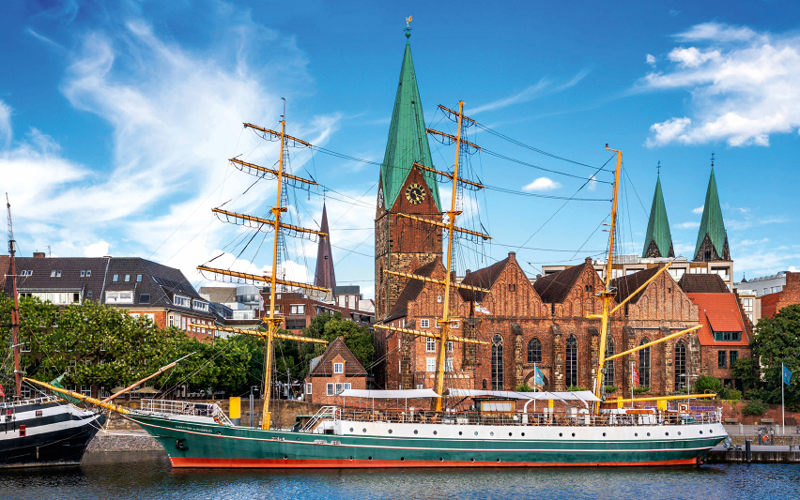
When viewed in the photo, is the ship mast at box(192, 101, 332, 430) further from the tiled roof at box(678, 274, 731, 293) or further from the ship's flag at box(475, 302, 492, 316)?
the tiled roof at box(678, 274, 731, 293)

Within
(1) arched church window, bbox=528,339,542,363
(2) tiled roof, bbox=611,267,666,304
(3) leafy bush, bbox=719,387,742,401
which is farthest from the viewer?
(2) tiled roof, bbox=611,267,666,304

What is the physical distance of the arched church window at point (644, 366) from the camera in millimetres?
80375

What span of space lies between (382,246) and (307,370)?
19.5 m

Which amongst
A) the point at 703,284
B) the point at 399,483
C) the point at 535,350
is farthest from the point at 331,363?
the point at 703,284

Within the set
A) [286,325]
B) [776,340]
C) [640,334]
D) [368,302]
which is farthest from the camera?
[368,302]

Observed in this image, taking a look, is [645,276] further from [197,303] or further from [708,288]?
[197,303]

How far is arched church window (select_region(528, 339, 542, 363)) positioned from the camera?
8006cm

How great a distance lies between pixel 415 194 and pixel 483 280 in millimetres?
14840

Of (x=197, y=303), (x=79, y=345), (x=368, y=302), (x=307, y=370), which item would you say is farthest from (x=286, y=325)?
(x=368, y=302)

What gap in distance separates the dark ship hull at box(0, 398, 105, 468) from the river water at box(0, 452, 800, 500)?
1.62 meters

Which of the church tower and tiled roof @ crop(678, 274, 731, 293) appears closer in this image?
tiled roof @ crop(678, 274, 731, 293)

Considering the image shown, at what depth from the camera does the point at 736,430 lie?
65.4 metres

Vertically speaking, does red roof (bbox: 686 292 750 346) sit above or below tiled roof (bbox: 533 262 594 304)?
below

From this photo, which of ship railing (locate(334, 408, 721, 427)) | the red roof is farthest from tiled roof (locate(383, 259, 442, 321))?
the red roof
